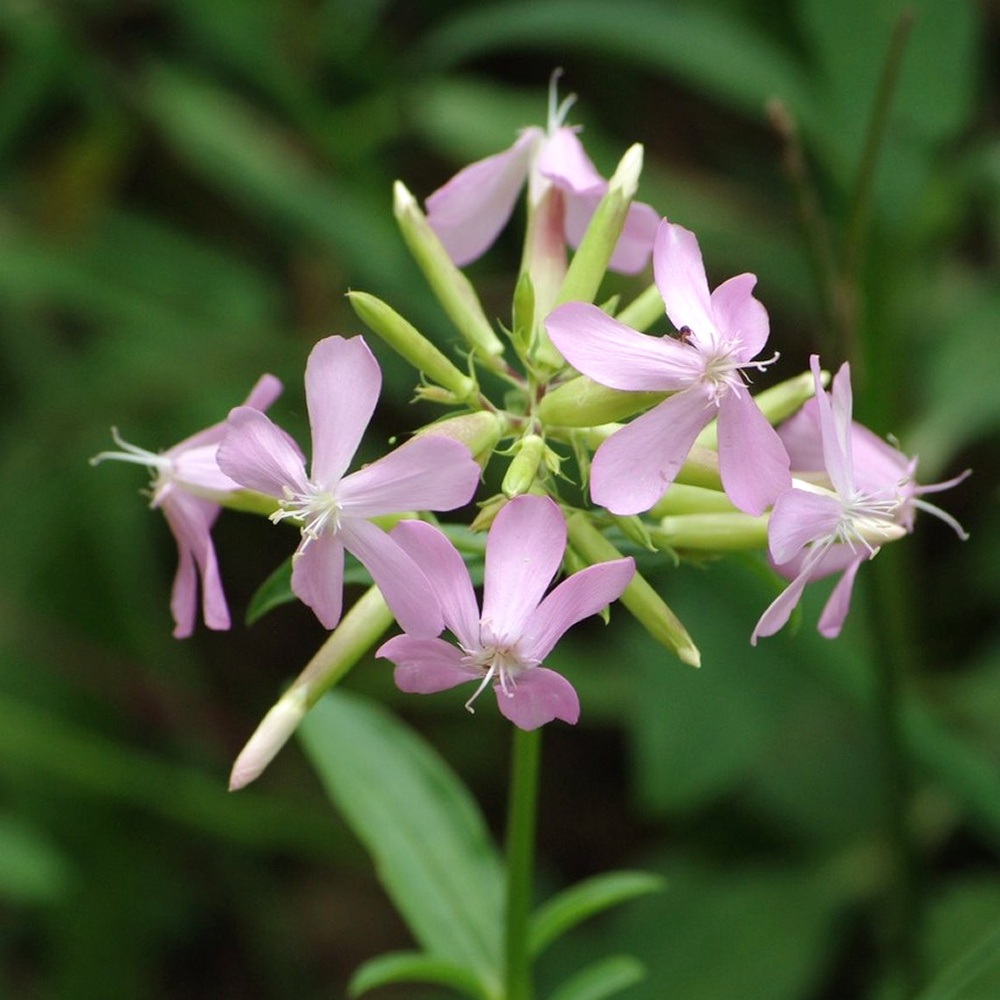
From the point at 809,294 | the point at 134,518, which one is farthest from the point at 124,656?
the point at 809,294

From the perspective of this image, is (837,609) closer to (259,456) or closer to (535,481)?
(535,481)

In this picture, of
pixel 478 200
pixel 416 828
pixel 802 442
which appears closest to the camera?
pixel 802 442

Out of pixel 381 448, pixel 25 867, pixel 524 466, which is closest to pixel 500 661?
pixel 524 466

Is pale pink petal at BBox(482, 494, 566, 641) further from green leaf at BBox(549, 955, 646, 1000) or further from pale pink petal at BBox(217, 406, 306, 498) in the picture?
green leaf at BBox(549, 955, 646, 1000)

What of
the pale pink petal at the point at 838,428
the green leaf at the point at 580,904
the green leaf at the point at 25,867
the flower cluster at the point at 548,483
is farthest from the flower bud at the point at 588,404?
the green leaf at the point at 25,867

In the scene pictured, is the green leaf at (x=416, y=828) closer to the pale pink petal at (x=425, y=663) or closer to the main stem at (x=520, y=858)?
the main stem at (x=520, y=858)

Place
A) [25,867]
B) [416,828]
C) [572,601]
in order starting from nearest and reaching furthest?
[572,601]
[416,828]
[25,867]

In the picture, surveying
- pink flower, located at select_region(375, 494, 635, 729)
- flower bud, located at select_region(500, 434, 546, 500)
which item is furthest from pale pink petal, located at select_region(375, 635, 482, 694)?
flower bud, located at select_region(500, 434, 546, 500)
